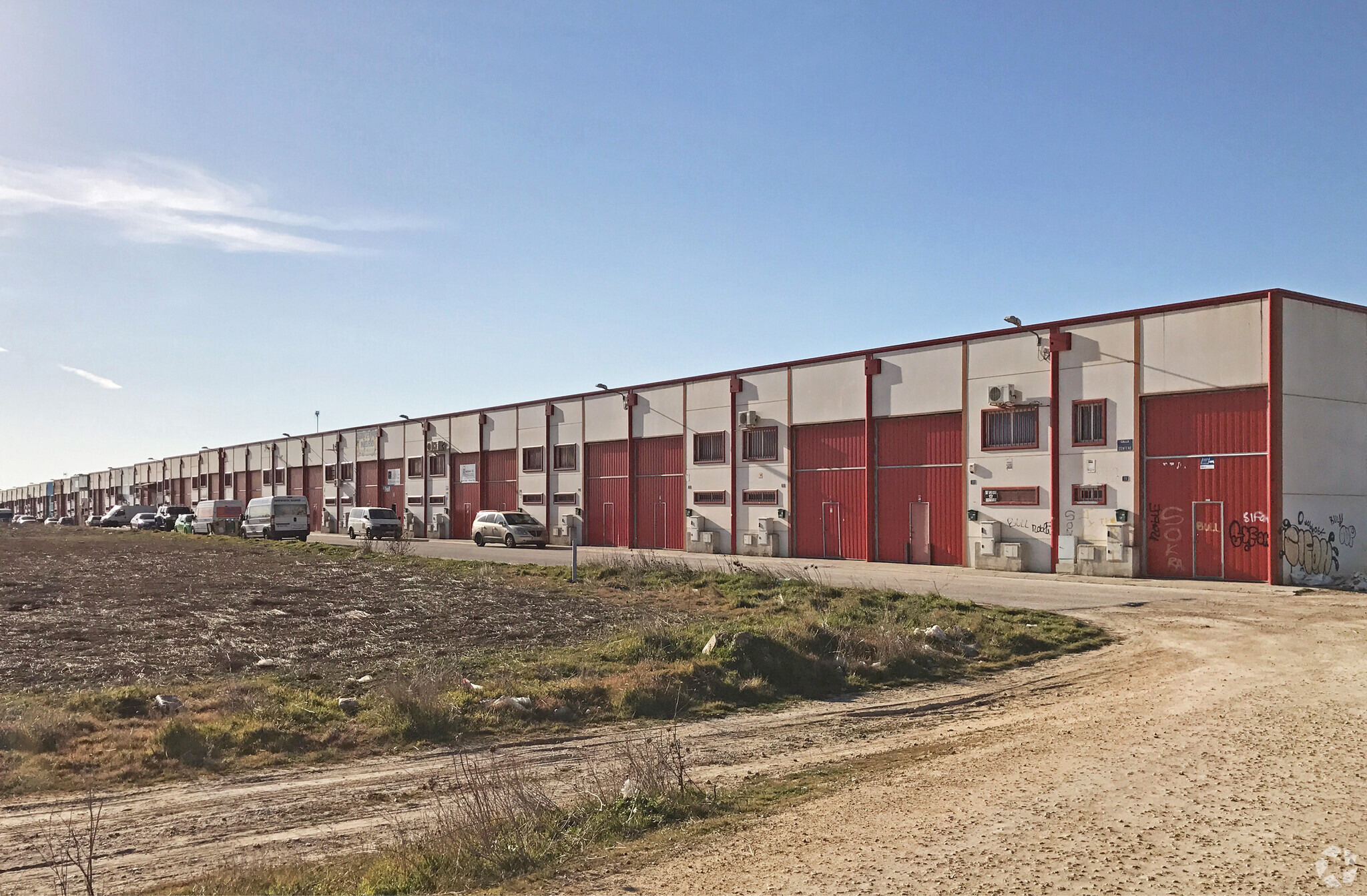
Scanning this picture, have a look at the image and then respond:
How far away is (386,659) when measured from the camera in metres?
14.1

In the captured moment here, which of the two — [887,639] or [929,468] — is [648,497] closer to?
[929,468]

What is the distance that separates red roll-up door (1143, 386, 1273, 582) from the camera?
2547 cm

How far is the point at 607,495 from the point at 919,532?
61.9 ft

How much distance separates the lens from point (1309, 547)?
2542 cm

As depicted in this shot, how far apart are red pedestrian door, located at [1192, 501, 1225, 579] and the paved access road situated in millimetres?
804

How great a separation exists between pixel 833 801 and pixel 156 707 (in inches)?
295

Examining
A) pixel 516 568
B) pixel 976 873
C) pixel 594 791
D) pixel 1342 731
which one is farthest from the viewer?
pixel 516 568

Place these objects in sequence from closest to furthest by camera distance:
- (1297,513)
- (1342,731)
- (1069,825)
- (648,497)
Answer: (1069,825) < (1342,731) < (1297,513) < (648,497)

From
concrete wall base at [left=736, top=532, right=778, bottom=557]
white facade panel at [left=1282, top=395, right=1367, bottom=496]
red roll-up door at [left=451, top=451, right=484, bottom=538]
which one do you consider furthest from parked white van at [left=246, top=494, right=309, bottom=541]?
white facade panel at [left=1282, top=395, right=1367, bottom=496]

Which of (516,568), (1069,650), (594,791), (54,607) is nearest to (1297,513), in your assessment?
(1069,650)

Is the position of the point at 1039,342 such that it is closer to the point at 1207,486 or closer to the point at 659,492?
the point at 1207,486

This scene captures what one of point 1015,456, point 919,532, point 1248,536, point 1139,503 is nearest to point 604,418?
point 919,532

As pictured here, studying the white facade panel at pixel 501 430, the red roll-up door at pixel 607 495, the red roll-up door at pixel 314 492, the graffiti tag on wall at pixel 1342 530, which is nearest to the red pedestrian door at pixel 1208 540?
the graffiti tag on wall at pixel 1342 530

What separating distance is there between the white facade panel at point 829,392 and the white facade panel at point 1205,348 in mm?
10730
